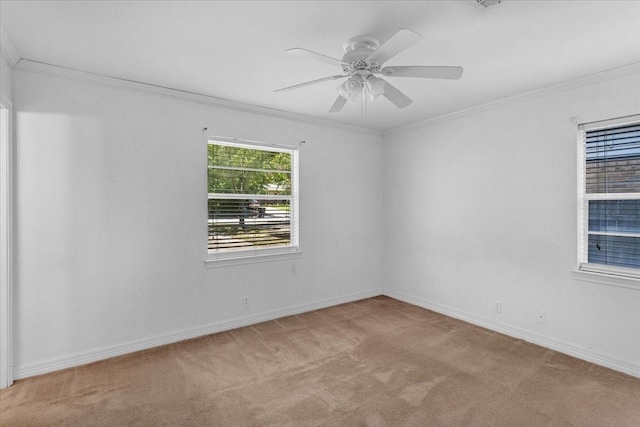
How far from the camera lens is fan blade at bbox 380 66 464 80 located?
6.61ft

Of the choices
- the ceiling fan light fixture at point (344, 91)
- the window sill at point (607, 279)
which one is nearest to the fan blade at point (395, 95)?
the ceiling fan light fixture at point (344, 91)

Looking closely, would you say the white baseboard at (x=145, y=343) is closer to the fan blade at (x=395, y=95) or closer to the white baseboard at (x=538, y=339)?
the white baseboard at (x=538, y=339)

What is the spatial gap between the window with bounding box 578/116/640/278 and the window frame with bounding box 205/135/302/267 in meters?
2.99

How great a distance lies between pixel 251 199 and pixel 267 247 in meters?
0.63

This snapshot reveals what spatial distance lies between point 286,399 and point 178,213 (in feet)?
6.80

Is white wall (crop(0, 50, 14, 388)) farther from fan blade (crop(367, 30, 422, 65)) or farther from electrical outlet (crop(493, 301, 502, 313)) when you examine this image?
electrical outlet (crop(493, 301, 502, 313))

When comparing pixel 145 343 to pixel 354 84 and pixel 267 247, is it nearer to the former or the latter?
pixel 267 247

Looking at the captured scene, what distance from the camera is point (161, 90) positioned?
3.24 metres

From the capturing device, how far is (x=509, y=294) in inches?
142

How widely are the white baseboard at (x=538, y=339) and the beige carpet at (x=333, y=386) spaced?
108 mm

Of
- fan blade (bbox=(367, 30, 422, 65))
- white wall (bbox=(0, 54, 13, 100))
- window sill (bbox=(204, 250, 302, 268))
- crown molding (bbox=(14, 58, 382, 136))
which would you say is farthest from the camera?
window sill (bbox=(204, 250, 302, 268))

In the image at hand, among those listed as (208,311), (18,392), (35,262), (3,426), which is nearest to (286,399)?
(208,311)

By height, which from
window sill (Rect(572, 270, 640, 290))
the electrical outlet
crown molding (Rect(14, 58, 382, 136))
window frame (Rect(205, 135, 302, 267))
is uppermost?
crown molding (Rect(14, 58, 382, 136))

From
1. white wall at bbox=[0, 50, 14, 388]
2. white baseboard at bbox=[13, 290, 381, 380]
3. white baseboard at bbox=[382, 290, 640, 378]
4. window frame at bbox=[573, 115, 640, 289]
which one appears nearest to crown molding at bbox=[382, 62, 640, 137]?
window frame at bbox=[573, 115, 640, 289]
